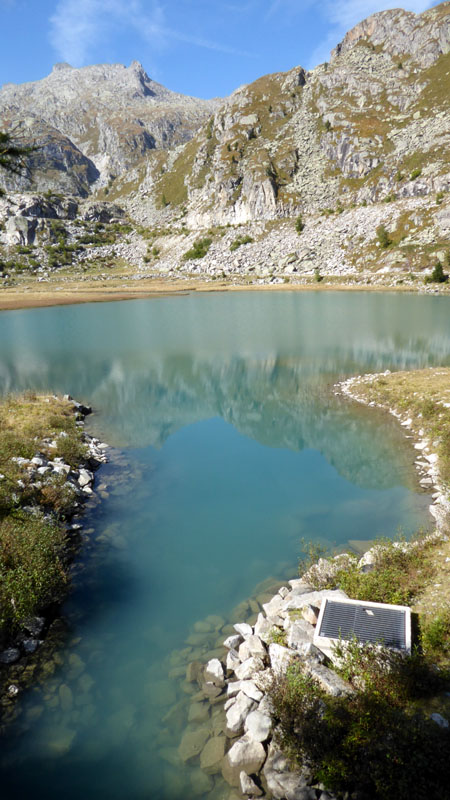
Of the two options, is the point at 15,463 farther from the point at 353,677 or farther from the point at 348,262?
the point at 348,262

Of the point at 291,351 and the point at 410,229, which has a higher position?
the point at 410,229

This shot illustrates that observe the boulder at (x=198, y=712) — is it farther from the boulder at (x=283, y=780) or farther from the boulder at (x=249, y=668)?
the boulder at (x=283, y=780)

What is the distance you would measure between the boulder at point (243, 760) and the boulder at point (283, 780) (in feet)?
0.53

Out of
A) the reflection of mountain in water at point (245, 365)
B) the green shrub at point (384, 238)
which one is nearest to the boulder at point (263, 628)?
the reflection of mountain in water at point (245, 365)

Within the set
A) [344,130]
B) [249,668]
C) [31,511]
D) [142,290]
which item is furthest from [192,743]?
[344,130]

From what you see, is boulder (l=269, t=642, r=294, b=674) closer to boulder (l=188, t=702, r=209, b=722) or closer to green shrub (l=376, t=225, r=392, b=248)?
boulder (l=188, t=702, r=209, b=722)

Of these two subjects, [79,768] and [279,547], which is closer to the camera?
[79,768]

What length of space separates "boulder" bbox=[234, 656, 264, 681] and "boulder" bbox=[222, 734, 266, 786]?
47.3 inches

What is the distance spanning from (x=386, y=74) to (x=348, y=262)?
372 feet

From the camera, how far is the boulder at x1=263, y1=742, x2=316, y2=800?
17.6ft

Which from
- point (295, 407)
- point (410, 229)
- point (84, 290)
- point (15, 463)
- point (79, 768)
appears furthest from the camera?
point (84, 290)

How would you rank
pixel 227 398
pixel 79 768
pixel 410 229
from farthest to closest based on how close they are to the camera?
pixel 410 229 < pixel 227 398 < pixel 79 768

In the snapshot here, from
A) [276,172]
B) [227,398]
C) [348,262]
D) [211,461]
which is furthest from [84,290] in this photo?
[211,461]

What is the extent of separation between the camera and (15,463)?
14.3 metres
